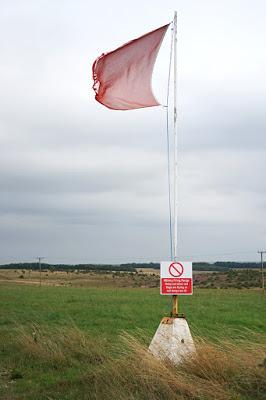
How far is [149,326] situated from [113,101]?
35.4ft

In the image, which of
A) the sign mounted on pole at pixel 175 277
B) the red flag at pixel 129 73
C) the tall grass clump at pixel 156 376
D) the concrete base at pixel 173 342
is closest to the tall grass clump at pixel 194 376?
the tall grass clump at pixel 156 376

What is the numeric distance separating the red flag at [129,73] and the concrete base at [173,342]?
3719 mm

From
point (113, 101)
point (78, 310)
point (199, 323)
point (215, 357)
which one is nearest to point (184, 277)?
point (215, 357)

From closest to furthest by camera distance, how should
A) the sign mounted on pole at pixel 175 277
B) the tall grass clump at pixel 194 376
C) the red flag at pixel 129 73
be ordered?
the tall grass clump at pixel 194 376 < the sign mounted on pole at pixel 175 277 < the red flag at pixel 129 73

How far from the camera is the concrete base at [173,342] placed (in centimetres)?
845

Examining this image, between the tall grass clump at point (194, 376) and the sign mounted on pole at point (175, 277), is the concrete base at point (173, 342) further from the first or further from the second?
the sign mounted on pole at point (175, 277)

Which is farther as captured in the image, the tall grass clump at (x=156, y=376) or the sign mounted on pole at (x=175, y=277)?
the sign mounted on pole at (x=175, y=277)

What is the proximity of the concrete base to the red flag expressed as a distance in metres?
3.72

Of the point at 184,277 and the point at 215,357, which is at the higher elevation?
the point at 184,277

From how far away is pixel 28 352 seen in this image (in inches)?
428

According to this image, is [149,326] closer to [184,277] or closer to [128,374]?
[184,277]

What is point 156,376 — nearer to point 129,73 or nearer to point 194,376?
point 194,376

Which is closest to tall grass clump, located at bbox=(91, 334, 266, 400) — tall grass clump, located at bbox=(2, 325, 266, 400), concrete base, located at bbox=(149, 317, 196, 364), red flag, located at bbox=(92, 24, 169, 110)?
tall grass clump, located at bbox=(2, 325, 266, 400)

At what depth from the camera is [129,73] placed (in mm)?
9523
